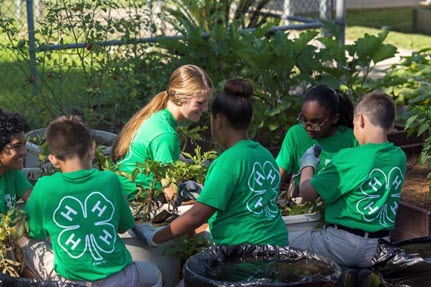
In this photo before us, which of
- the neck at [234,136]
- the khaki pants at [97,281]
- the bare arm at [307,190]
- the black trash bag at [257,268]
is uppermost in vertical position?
the neck at [234,136]

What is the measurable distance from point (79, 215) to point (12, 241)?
1.45 feet

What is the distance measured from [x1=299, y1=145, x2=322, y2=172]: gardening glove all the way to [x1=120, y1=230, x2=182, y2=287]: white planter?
88cm

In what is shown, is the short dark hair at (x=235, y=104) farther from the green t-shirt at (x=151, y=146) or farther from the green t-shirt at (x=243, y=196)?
the green t-shirt at (x=151, y=146)

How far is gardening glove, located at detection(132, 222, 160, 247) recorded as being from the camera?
487 centimetres

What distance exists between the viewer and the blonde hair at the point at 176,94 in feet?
18.2

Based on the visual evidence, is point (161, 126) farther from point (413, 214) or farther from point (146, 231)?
point (413, 214)

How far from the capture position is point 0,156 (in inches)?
188

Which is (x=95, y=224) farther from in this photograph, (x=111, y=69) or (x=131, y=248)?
(x=111, y=69)

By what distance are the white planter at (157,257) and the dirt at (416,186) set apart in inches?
85.2

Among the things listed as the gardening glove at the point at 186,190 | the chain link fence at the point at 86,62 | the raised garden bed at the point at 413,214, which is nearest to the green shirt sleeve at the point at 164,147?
the gardening glove at the point at 186,190

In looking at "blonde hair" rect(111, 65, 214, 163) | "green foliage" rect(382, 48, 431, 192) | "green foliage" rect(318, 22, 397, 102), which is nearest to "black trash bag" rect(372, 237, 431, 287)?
"blonde hair" rect(111, 65, 214, 163)

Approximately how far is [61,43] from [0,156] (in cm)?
299

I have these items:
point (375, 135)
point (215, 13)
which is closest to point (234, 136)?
point (375, 135)

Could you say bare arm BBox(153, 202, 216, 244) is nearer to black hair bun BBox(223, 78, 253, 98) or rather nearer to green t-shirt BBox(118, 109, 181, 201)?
black hair bun BBox(223, 78, 253, 98)
